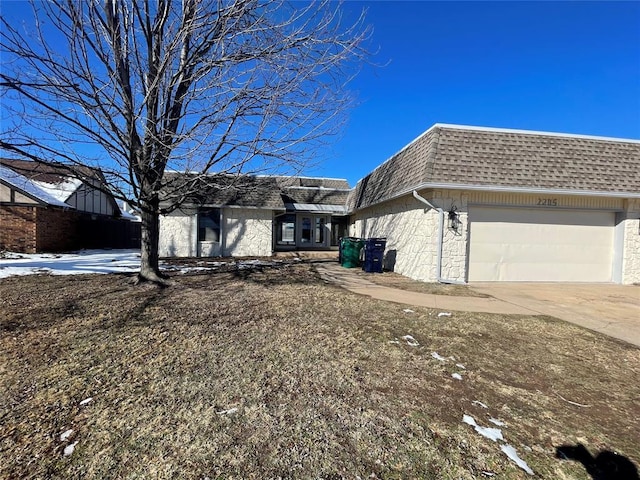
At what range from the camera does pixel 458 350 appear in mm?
4348

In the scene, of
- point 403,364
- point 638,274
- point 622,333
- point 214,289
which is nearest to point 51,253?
point 214,289

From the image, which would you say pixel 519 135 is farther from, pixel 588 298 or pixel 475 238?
pixel 588 298

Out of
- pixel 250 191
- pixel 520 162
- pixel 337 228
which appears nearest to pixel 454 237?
pixel 520 162

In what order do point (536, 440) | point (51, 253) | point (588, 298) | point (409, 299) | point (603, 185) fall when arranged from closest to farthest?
point (536, 440), point (409, 299), point (588, 298), point (603, 185), point (51, 253)

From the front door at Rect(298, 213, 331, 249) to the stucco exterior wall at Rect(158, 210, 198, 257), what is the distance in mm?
7535

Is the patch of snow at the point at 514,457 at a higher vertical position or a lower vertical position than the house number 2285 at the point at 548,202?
lower

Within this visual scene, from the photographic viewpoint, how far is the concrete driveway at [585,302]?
570cm

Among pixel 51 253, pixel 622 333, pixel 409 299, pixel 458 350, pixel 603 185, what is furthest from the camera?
pixel 51 253

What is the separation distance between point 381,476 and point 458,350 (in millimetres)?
2645

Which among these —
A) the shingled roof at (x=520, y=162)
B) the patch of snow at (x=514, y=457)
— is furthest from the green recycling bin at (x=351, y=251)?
the patch of snow at (x=514, y=457)

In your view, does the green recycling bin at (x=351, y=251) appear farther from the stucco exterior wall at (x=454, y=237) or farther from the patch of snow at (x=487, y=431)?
the patch of snow at (x=487, y=431)

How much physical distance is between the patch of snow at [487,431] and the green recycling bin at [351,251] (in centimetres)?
1007

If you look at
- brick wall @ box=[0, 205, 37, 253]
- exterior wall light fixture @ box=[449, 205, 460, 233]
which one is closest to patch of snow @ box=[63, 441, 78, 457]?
exterior wall light fixture @ box=[449, 205, 460, 233]

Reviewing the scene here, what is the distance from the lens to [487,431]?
2.65 metres
